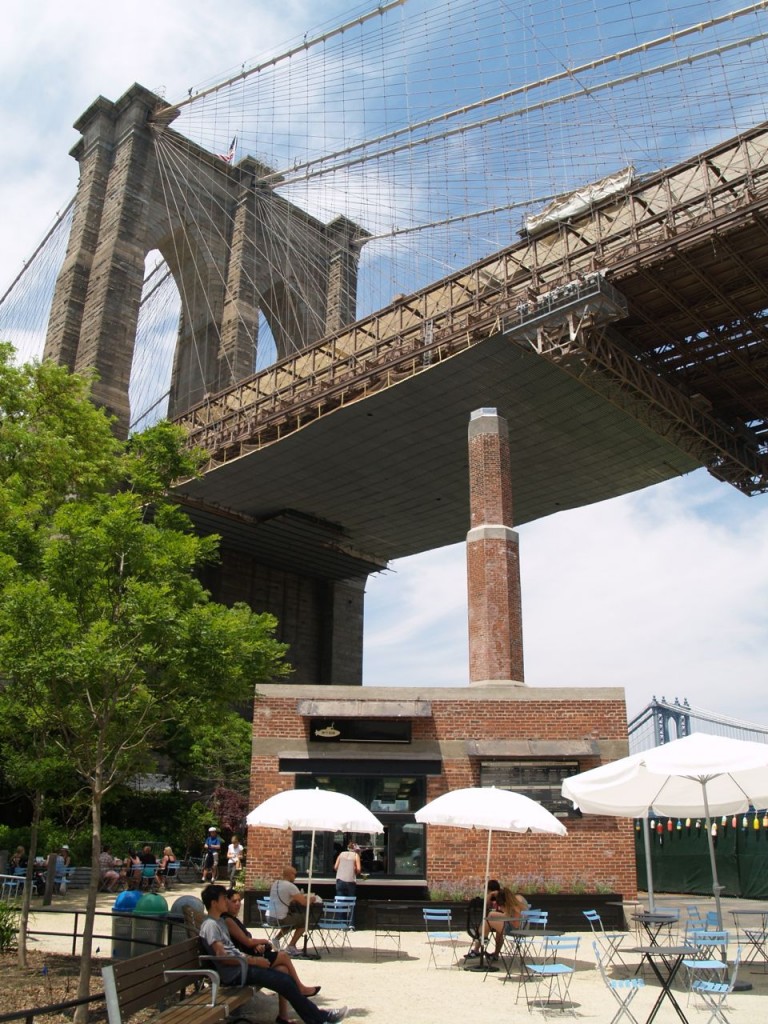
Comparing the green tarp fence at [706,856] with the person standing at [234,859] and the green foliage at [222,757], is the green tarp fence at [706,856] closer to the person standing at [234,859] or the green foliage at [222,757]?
the person standing at [234,859]

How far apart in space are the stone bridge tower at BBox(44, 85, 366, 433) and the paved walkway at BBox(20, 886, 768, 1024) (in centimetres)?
2835

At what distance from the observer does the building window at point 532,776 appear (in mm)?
17703

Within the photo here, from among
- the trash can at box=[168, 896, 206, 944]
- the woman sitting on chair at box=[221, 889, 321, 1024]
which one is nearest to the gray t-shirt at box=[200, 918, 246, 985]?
the woman sitting on chair at box=[221, 889, 321, 1024]

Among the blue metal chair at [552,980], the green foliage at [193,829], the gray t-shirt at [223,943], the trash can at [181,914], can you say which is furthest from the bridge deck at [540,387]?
the gray t-shirt at [223,943]

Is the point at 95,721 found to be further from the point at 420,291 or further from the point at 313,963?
the point at 420,291

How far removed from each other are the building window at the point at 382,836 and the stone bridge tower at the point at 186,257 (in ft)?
76.3

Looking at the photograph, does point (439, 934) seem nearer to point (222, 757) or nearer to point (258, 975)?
point (258, 975)

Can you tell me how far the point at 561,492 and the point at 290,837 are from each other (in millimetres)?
23352

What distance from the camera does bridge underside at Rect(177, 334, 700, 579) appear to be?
28.8m

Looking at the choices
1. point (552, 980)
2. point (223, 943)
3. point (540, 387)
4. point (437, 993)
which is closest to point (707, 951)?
point (552, 980)

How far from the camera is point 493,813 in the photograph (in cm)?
1200

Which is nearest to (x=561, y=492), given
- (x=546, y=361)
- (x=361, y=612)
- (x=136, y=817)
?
(x=546, y=361)

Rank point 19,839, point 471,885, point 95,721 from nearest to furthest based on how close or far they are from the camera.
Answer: point 95,721 → point 471,885 → point 19,839

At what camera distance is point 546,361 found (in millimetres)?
26781
